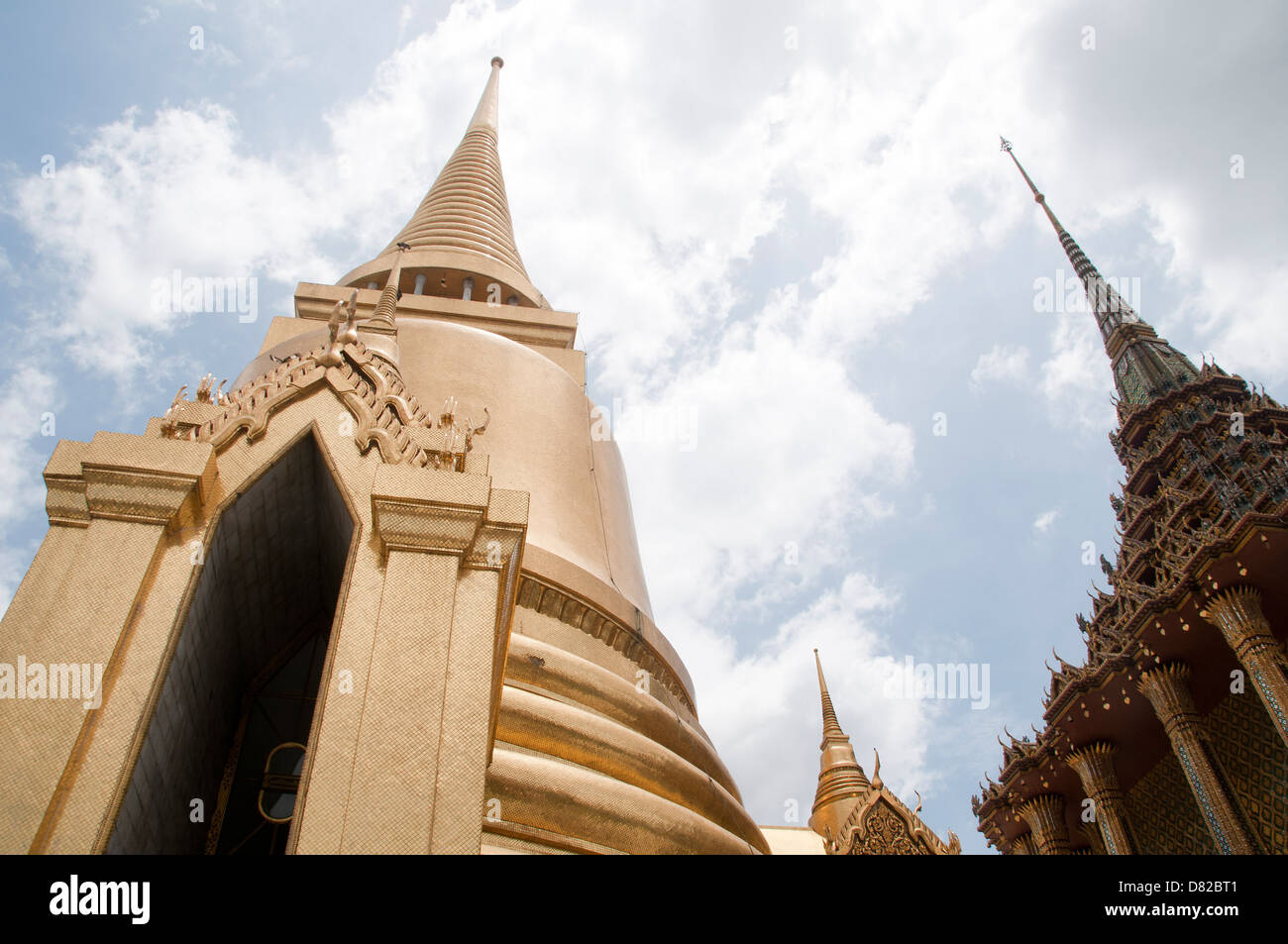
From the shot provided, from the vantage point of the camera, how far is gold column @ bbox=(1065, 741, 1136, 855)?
49.8 ft

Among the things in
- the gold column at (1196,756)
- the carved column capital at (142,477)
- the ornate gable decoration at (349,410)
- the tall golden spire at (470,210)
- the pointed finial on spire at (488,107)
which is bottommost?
the carved column capital at (142,477)

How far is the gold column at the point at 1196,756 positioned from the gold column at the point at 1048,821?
11.7 ft

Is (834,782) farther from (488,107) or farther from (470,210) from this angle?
(488,107)

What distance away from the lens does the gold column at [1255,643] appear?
12.3m

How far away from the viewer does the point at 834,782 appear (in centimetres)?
1717

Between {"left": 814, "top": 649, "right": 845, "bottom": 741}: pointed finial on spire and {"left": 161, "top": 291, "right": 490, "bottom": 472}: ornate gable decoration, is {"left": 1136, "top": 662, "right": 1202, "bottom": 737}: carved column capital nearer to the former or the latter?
{"left": 814, "top": 649, "right": 845, "bottom": 741}: pointed finial on spire

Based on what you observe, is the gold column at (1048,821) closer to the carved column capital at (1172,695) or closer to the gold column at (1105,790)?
the gold column at (1105,790)

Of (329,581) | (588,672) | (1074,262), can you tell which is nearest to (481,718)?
(329,581)

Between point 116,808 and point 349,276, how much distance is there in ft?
40.5

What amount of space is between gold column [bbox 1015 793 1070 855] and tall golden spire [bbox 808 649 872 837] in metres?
3.43

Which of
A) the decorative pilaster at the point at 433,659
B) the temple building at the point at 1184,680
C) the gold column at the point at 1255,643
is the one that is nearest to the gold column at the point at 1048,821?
the temple building at the point at 1184,680

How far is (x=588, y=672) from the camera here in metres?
7.53

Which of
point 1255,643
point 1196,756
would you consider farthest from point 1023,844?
point 1255,643
